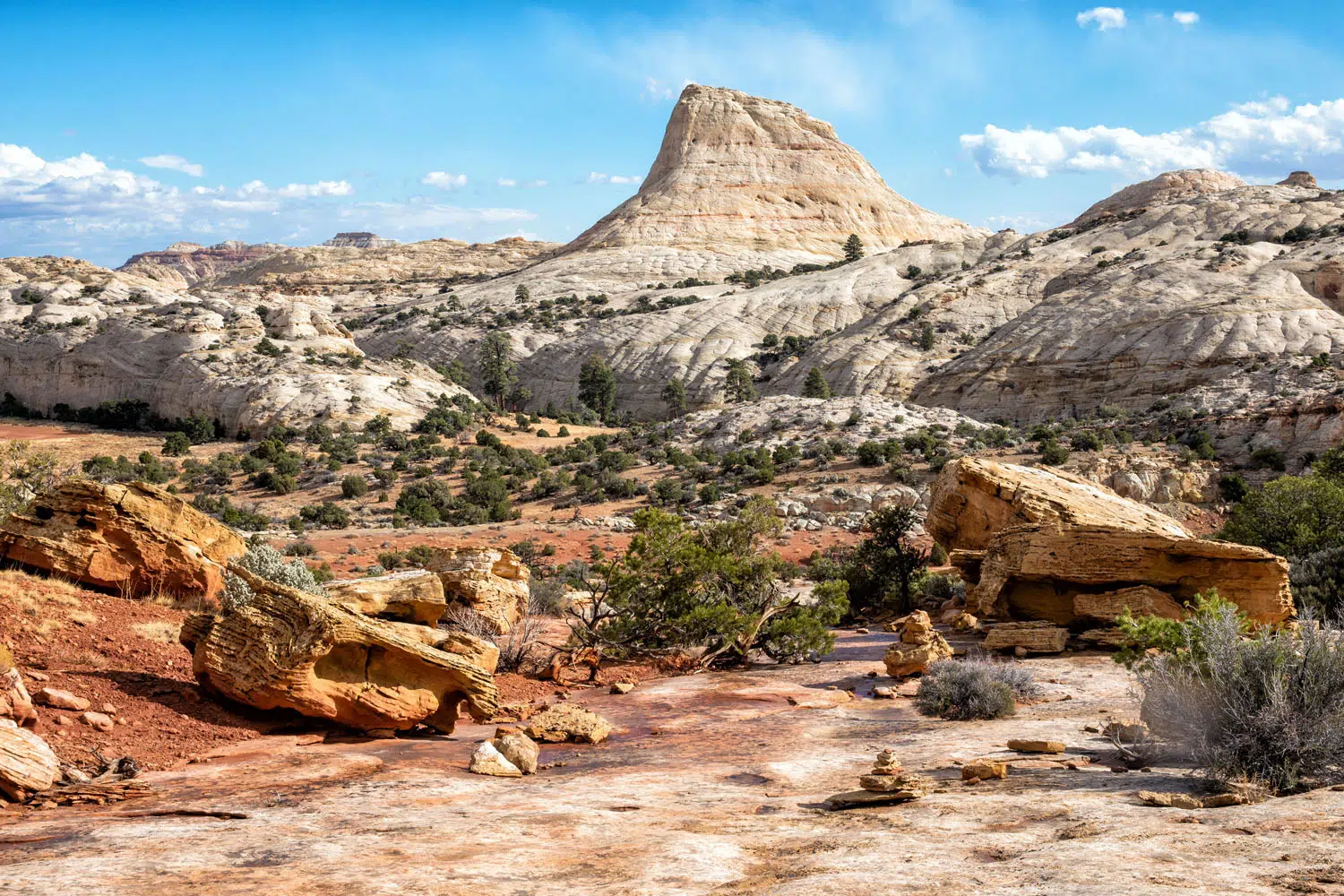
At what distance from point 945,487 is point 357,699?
1344 centimetres

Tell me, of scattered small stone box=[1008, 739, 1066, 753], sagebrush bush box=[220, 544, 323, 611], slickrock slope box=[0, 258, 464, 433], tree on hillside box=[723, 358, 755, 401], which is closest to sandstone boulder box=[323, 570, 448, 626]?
sagebrush bush box=[220, 544, 323, 611]

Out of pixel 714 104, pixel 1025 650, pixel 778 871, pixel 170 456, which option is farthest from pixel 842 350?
pixel 714 104

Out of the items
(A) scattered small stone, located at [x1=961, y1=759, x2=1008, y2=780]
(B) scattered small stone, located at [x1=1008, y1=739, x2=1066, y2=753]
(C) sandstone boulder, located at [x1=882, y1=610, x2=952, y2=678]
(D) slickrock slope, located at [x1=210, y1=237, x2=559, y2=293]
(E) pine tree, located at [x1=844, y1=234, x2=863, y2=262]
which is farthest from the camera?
(D) slickrock slope, located at [x1=210, y1=237, x2=559, y2=293]

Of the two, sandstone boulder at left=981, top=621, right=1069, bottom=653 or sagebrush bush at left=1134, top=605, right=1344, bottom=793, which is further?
sandstone boulder at left=981, top=621, right=1069, bottom=653

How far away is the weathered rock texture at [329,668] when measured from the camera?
424 inches

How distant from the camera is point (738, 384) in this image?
65.6 metres

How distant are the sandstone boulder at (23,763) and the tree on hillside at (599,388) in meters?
60.8

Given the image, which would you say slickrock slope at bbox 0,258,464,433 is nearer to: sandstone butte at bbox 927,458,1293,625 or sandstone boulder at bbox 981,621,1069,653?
sandstone butte at bbox 927,458,1293,625

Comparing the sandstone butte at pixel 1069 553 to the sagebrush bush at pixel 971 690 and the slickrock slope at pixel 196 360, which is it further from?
the slickrock slope at pixel 196 360

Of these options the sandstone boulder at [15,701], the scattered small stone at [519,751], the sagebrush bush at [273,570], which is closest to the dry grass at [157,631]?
the sagebrush bush at [273,570]

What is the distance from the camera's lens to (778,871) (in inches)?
250

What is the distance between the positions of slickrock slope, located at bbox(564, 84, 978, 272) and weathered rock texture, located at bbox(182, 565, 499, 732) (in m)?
90.5

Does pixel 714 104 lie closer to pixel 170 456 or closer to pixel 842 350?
pixel 842 350

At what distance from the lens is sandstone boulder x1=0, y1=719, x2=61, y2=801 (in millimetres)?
7809
